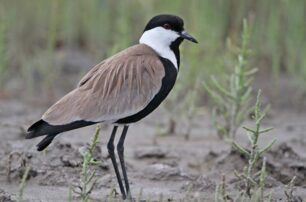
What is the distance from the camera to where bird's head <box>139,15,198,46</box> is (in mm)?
5949

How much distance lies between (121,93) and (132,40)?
13.7 ft

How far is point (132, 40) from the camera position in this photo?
976 centimetres

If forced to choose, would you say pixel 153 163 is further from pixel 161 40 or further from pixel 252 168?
pixel 252 168

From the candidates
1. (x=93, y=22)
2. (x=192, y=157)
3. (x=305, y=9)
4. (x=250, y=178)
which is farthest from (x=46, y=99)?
(x=250, y=178)

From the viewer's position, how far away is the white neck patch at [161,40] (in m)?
5.89

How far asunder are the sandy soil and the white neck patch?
0.92 m

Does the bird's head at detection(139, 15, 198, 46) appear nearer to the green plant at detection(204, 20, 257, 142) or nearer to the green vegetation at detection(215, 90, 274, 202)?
the green plant at detection(204, 20, 257, 142)

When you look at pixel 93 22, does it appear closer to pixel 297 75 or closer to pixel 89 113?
pixel 297 75

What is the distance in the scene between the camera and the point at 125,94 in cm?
562

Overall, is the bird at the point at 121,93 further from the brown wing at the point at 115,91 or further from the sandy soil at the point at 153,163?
the sandy soil at the point at 153,163

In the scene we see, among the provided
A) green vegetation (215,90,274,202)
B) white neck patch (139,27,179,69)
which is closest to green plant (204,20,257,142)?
white neck patch (139,27,179,69)

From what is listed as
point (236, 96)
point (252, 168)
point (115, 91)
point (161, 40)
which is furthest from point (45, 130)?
point (236, 96)

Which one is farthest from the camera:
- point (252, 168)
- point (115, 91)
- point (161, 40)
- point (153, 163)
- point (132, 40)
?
point (132, 40)

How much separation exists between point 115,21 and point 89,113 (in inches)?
188
